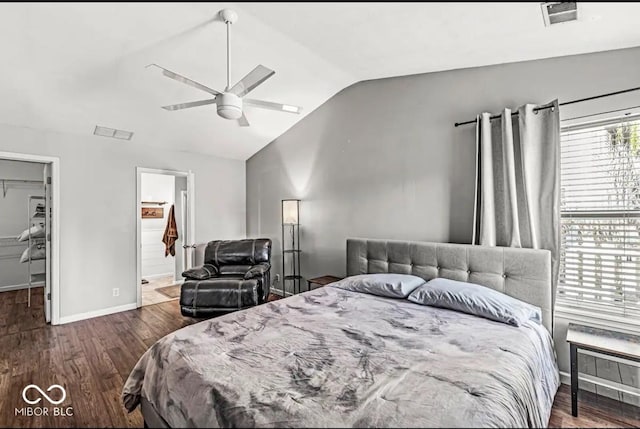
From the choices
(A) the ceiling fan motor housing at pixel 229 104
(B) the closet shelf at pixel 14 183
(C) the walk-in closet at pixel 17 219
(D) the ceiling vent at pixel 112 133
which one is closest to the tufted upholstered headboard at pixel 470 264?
(A) the ceiling fan motor housing at pixel 229 104

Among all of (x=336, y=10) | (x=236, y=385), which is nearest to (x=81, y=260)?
(x=236, y=385)

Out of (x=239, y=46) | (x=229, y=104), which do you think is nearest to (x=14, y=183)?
(x=239, y=46)

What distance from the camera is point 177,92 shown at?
3.38 meters

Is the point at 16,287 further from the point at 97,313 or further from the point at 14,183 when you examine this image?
the point at 97,313

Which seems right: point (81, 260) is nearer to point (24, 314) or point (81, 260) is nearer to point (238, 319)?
point (24, 314)

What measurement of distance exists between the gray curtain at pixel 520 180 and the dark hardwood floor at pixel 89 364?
100cm

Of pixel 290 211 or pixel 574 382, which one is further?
pixel 290 211

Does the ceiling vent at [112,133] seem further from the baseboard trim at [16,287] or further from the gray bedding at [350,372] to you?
the baseboard trim at [16,287]

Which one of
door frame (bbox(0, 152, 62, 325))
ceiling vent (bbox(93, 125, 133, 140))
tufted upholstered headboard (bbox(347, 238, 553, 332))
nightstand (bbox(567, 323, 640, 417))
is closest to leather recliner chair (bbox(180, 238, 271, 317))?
tufted upholstered headboard (bbox(347, 238, 553, 332))

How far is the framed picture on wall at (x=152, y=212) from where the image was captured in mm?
6284

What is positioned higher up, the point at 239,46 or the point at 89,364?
the point at 239,46

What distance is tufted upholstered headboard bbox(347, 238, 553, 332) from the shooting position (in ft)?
7.81

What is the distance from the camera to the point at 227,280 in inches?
147

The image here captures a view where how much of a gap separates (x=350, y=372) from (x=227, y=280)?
263cm
